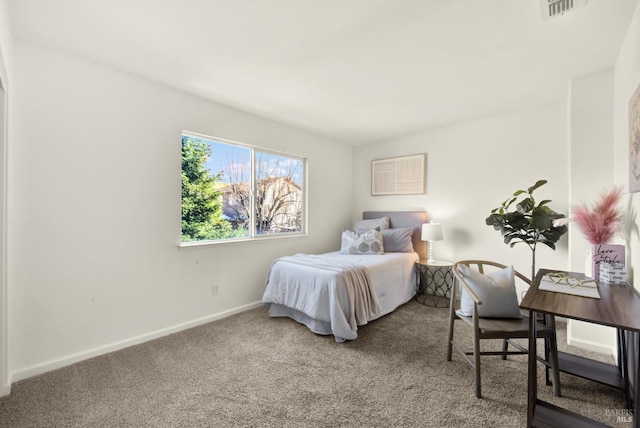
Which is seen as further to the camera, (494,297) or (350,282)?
(350,282)

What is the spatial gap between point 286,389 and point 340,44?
2433 mm

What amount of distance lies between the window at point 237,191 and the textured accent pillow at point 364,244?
0.77 meters

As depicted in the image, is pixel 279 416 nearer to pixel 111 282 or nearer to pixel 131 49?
pixel 111 282

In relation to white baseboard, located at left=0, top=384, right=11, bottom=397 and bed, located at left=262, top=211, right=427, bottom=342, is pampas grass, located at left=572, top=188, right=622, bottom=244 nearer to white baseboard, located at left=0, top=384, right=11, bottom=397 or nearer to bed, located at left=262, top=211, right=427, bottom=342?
bed, located at left=262, top=211, right=427, bottom=342

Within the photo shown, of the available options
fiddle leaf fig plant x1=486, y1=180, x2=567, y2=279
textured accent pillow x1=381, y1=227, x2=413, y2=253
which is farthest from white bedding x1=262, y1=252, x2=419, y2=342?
fiddle leaf fig plant x1=486, y1=180, x2=567, y2=279

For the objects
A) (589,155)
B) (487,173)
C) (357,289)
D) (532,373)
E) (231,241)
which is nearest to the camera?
(532,373)

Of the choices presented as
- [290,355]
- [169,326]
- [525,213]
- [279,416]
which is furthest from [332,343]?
[525,213]

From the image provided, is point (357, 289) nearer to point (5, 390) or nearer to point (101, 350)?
point (101, 350)

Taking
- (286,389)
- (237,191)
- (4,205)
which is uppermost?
(237,191)

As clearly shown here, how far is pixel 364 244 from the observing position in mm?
3855

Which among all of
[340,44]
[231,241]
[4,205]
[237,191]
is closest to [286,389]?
[231,241]

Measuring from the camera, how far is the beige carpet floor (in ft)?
5.41

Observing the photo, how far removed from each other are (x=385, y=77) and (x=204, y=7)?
152cm

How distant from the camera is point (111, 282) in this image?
7.96ft
